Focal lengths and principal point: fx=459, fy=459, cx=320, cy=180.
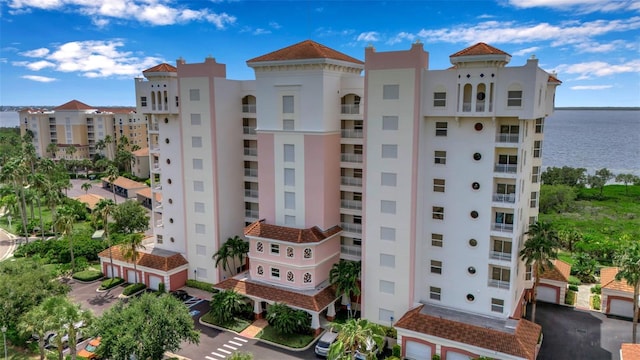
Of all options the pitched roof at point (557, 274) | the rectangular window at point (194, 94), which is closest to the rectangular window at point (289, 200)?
the rectangular window at point (194, 94)

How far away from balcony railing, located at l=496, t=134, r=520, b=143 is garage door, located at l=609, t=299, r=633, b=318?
21.2m

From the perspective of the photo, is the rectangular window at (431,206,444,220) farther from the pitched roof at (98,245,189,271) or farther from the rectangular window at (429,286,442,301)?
the pitched roof at (98,245,189,271)

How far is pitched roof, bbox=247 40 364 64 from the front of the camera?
1587 inches

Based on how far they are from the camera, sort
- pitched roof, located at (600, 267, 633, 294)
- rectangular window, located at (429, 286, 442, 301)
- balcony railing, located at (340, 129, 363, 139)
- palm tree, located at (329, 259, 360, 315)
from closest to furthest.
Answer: rectangular window, located at (429, 286, 442, 301)
palm tree, located at (329, 259, 360, 315)
pitched roof, located at (600, 267, 633, 294)
balcony railing, located at (340, 129, 363, 139)

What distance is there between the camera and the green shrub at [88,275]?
173ft

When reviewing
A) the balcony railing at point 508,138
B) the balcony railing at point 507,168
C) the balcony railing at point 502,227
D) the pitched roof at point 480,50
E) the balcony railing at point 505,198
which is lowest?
the balcony railing at point 502,227

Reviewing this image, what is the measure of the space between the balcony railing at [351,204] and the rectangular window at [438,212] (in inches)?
312

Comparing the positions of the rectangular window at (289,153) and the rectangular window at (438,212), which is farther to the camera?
the rectangular window at (289,153)

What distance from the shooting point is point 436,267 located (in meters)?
38.2

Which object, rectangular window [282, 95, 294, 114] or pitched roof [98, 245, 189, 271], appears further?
pitched roof [98, 245, 189, 271]

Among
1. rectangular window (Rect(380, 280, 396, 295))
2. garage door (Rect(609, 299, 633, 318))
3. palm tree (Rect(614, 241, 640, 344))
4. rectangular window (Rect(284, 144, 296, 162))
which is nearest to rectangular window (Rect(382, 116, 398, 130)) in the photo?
rectangular window (Rect(284, 144, 296, 162))

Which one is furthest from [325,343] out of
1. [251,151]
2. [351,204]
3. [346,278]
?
[251,151]

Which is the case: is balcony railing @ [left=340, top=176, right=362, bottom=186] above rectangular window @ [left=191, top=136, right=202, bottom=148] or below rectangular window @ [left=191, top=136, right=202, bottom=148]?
below

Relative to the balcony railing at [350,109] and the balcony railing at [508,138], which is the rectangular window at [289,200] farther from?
the balcony railing at [508,138]
